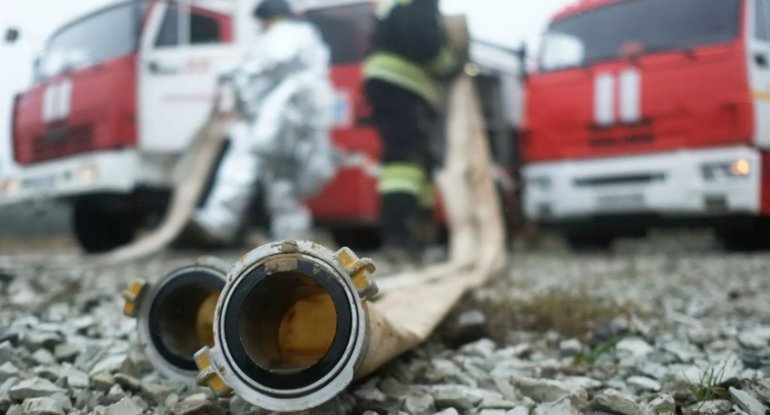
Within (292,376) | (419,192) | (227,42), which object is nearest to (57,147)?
(227,42)

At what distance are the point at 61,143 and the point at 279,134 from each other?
201cm

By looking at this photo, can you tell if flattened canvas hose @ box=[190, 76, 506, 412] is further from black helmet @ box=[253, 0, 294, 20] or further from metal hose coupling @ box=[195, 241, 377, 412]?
black helmet @ box=[253, 0, 294, 20]

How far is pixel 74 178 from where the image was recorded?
6082 mm

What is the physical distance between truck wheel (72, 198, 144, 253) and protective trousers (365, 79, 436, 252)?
3.25 metres

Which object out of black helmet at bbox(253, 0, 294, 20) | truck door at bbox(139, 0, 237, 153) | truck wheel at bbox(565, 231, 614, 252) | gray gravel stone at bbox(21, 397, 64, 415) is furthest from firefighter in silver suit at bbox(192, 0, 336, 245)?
gray gravel stone at bbox(21, 397, 64, 415)

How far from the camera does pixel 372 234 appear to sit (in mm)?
7066

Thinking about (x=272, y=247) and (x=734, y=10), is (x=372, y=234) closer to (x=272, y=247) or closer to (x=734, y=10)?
(x=734, y=10)

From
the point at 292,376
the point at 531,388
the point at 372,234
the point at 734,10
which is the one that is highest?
the point at 734,10

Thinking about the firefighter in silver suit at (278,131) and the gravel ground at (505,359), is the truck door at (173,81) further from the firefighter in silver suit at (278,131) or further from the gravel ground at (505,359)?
the gravel ground at (505,359)

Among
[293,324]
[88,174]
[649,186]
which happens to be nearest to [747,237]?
[649,186]

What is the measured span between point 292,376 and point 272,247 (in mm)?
215

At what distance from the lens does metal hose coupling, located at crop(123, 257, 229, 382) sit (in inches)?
64.7

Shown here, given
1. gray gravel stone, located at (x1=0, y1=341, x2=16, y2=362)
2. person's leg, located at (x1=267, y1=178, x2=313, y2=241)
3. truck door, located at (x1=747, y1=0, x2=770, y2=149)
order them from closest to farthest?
gray gravel stone, located at (x1=0, y1=341, x2=16, y2=362) → truck door, located at (x1=747, y1=0, x2=770, y2=149) → person's leg, located at (x1=267, y1=178, x2=313, y2=241)

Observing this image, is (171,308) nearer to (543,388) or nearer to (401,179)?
(543,388)
